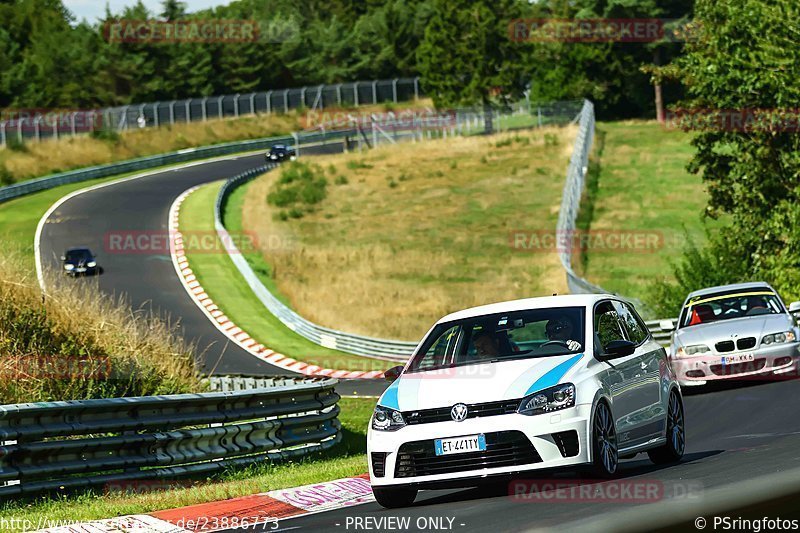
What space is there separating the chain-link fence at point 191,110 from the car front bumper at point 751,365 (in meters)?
60.4

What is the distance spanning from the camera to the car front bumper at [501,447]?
9195mm

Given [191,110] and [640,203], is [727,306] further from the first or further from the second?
[191,110]

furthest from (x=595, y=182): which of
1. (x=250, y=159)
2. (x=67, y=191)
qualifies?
(x=250, y=159)

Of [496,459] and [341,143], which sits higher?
[496,459]

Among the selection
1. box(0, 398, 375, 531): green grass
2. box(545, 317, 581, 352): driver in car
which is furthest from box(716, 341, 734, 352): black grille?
box(545, 317, 581, 352): driver in car

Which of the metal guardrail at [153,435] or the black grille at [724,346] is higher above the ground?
the metal guardrail at [153,435]

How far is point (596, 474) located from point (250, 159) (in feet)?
263

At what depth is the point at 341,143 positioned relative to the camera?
9338 cm

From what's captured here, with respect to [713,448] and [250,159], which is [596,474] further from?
[250,159]

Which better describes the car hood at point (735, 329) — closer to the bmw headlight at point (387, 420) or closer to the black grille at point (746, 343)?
the black grille at point (746, 343)

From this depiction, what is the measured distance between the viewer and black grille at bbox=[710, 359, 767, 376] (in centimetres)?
1950

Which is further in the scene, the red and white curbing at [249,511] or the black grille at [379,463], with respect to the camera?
the black grille at [379,463]

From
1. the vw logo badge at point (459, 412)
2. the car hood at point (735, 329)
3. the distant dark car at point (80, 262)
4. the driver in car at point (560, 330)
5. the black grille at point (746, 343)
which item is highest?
the driver in car at point (560, 330)

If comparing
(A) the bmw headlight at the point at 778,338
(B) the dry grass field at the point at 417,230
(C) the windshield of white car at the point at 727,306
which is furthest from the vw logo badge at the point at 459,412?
(B) the dry grass field at the point at 417,230
